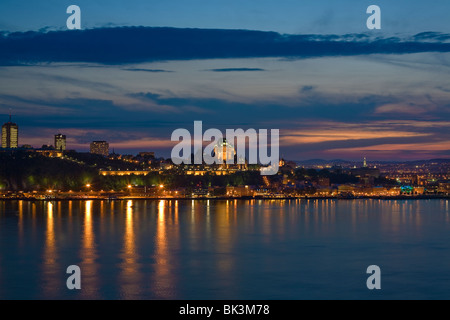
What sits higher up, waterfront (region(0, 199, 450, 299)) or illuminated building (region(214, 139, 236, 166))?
illuminated building (region(214, 139, 236, 166))

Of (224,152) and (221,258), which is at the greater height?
(224,152)

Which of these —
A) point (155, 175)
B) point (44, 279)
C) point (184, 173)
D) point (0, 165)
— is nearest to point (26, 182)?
point (0, 165)

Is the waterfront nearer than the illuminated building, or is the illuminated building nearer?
the waterfront

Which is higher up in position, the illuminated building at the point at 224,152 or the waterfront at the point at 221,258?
the illuminated building at the point at 224,152

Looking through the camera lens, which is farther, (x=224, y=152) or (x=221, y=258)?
(x=224, y=152)

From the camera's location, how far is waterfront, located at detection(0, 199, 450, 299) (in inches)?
530

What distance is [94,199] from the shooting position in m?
52.5

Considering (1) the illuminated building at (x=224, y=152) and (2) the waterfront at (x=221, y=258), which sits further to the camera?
(1) the illuminated building at (x=224, y=152)

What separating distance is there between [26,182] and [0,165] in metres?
5.66

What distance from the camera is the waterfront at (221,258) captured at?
1346 centimetres

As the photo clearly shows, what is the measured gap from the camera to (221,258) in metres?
17.7
